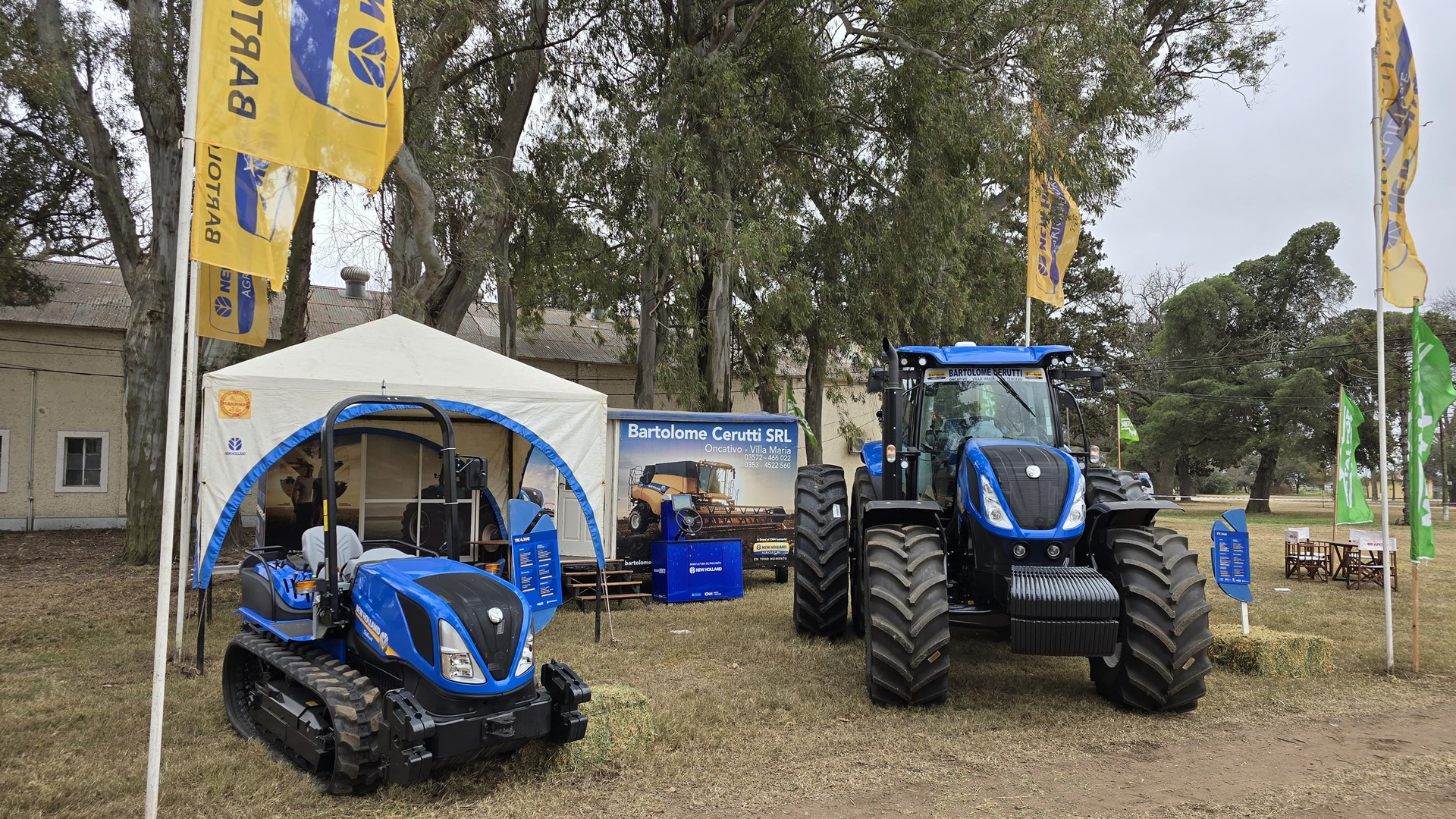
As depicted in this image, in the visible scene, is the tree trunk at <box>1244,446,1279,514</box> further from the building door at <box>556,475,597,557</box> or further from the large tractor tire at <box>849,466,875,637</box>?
the building door at <box>556,475,597,557</box>

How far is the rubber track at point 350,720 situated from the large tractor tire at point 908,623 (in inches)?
117

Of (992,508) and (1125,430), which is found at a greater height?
(1125,430)

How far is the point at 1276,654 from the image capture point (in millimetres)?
6859

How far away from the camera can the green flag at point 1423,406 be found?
23.4ft

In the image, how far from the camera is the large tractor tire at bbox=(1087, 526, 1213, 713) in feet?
17.9

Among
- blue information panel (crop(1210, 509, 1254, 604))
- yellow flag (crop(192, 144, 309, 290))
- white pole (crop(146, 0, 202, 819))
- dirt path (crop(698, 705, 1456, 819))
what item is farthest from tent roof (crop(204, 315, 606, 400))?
blue information panel (crop(1210, 509, 1254, 604))

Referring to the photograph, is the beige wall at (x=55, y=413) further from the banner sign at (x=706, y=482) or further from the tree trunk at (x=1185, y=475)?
Result: the tree trunk at (x=1185, y=475)

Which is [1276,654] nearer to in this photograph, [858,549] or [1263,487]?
[858,549]

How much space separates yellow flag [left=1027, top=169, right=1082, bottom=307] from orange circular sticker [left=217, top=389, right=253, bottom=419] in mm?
9784

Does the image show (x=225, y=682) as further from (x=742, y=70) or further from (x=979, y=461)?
(x=742, y=70)

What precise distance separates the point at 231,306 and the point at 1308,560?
14.5 meters

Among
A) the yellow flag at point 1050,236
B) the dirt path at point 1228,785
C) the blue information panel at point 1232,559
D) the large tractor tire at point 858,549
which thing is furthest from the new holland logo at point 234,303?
Result: the yellow flag at point 1050,236

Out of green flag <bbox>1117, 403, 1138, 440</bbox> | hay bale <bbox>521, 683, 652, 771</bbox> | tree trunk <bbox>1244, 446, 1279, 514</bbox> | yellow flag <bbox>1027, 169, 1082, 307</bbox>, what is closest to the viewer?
hay bale <bbox>521, 683, 652, 771</bbox>

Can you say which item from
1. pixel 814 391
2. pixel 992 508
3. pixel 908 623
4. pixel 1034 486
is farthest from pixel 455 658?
pixel 814 391
